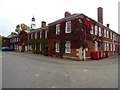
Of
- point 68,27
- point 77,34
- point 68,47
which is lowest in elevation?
point 68,47

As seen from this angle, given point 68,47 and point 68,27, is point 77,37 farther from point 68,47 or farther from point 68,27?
point 68,27

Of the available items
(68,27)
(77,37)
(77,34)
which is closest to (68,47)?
(77,37)

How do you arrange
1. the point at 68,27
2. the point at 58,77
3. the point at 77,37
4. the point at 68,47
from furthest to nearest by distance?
the point at 68,27
the point at 68,47
the point at 77,37
the point at 58,77

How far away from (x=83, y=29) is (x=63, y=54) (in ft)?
17.6

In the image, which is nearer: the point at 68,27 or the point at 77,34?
the point at 77,34

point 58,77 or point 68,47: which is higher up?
point 68,47

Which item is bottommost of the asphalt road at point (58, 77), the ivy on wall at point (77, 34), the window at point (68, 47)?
the asphalt road at point (58, 77)

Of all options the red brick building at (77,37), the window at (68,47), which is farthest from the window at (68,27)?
the window at (68,47)

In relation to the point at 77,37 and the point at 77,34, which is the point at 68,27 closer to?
the point at 77,34

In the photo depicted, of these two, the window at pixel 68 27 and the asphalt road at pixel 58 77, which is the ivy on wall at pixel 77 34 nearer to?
the window at pixel 68 27

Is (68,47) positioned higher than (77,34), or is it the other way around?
(77,34)

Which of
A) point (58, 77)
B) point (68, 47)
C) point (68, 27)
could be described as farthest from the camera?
point (68, 27)

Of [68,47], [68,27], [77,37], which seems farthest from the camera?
[68,27]

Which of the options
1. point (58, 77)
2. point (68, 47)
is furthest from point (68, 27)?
point (58, 77)
